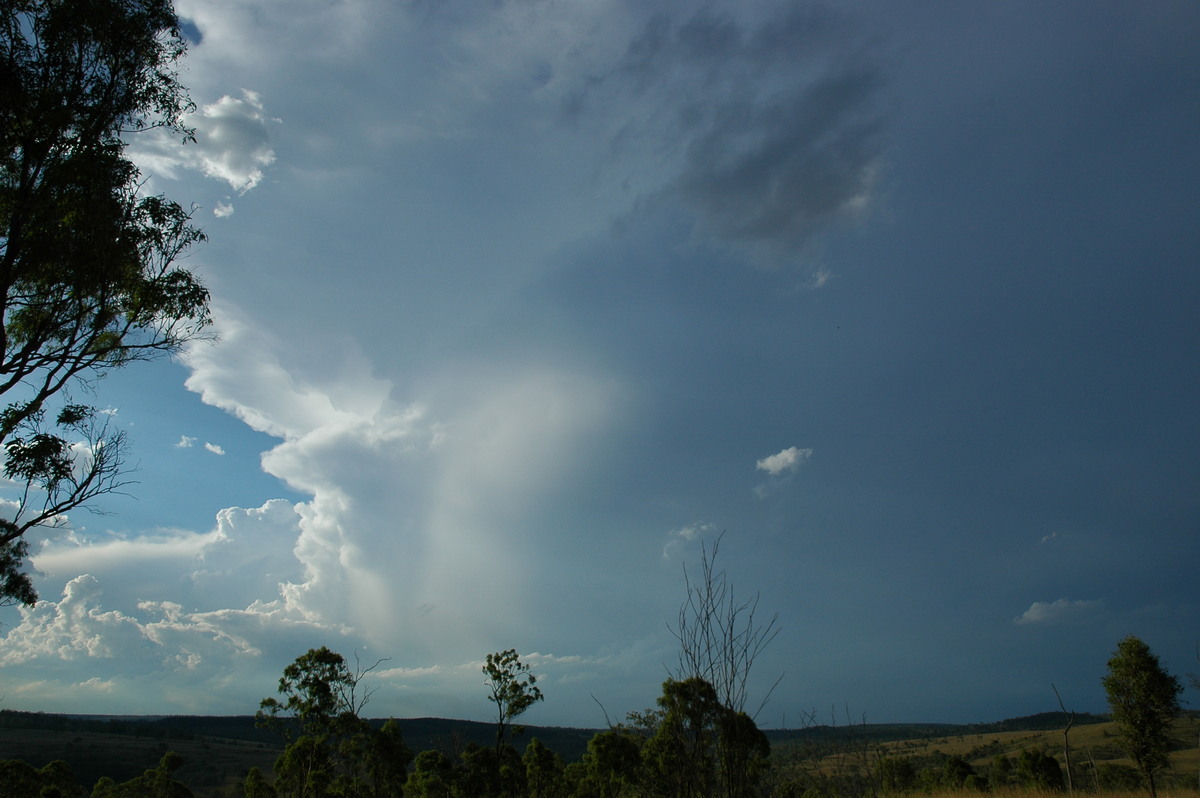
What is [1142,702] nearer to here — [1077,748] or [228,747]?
[1077,748]

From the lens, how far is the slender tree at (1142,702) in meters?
28.4

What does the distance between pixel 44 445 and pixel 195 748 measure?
149 m

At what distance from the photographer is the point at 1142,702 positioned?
2895cm

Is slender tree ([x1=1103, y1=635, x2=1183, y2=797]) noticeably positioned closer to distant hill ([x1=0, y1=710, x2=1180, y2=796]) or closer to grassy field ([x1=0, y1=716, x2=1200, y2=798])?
grassy field ([x1=0, y1=716, x2=1200, y2=798])

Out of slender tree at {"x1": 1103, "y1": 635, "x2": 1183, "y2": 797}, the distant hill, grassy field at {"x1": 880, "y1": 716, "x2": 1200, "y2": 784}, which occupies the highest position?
slender tree at {"x1": 1103, "y1": 635, "x2": 1183, "y2": 797}

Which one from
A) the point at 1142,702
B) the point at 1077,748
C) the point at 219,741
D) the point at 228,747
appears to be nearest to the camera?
the point at 1142,702

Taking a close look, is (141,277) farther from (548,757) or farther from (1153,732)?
(1153,732)

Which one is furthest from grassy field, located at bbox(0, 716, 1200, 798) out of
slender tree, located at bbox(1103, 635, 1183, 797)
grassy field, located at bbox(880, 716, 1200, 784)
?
slender tree, located at bbox(1103, 635, 1183, 797)

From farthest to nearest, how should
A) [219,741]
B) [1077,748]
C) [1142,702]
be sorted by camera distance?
[219,741]
[1077,748]
[1142,702]

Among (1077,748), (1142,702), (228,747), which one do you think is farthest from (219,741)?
(1142,702)

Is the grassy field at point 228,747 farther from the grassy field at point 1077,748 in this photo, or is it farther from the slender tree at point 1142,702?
the slender tree at point 1142,702

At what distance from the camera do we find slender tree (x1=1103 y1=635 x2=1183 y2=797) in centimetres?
2842

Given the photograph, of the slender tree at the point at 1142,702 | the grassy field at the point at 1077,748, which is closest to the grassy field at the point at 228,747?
the grassy field at the point at 1077,748

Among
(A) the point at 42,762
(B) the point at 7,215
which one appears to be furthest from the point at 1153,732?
(A) the point at 42,762
